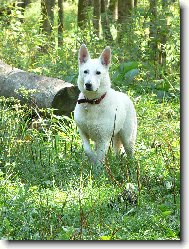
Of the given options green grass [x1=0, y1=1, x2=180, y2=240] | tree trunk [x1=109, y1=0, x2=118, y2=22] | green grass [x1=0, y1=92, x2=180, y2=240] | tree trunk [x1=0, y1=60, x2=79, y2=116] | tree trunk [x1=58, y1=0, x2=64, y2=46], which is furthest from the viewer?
tree trunk [x1=109, y1=0, x2=118, y2=22]

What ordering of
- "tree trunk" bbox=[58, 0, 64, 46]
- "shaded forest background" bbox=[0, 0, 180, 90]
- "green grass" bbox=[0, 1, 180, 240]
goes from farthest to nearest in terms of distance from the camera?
"tree trunk" bbox=[58, 0, 64, 46] → "shaded forest background" bbox=[0, 0, 180, 90] → "green grass" bbox=[0, 1, 180, 240]

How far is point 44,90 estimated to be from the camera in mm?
7887

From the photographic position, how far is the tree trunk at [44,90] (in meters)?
7.82

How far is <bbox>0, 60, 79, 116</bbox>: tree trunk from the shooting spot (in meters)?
7.82

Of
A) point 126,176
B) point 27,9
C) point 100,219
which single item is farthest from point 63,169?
point 27,9

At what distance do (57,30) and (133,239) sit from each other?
726 cm

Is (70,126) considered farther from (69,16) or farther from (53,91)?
(69,16)

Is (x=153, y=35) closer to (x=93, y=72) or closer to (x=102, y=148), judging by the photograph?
(x=93, y=72)

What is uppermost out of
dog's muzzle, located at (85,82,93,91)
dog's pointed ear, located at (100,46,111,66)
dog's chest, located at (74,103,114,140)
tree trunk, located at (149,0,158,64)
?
tree trunk, located at (149,0,158,64)

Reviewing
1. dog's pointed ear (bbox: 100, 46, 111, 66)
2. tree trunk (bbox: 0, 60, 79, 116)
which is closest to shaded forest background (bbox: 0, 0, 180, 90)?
tree trunk (bbox: 0, 60, 79, 116)

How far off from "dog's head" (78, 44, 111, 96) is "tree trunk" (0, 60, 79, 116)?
1.16 meters

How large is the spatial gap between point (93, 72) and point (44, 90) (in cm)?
151

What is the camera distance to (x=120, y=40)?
1053 cm

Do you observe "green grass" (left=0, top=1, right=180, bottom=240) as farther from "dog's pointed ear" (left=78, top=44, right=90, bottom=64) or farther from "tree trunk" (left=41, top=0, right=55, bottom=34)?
"dog's pointed ear" (left=78, top=44, right=90, bottom=64)
